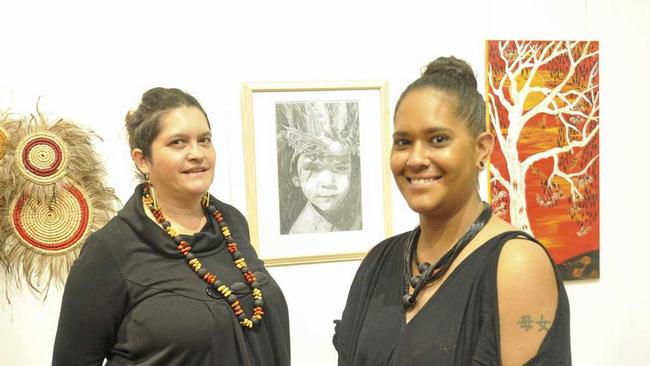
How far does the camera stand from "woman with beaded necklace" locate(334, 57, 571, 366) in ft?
3.05

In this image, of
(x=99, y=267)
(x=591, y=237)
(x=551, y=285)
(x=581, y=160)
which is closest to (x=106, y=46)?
(x=99, y=267)

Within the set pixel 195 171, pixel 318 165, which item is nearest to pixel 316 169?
pixel 318 165

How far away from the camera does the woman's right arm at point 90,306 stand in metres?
1.46

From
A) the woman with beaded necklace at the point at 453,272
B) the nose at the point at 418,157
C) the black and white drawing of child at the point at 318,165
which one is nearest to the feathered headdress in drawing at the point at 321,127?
the black and white drawing of child at the point at 318,165

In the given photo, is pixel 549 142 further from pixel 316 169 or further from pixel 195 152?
pixel 195 152

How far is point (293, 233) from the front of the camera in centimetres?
211

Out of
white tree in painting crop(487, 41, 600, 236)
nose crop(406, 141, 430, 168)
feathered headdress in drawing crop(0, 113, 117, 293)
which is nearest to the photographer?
nose crop(406, 141, 430, 168)

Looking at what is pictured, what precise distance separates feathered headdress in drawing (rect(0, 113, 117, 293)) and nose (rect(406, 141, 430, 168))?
1292mm

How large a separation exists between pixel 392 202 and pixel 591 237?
0.85 meters

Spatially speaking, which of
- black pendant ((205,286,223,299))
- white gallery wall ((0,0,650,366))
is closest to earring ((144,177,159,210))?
black pendant ((205,286,223,299))

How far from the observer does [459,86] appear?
1.07 meters

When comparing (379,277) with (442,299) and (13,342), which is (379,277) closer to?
Answer: (442,299)

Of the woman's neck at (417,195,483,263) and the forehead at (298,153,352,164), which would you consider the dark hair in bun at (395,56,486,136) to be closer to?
the woman's neck at (417,195,483,263)

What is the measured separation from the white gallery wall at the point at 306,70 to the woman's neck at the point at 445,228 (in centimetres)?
103
